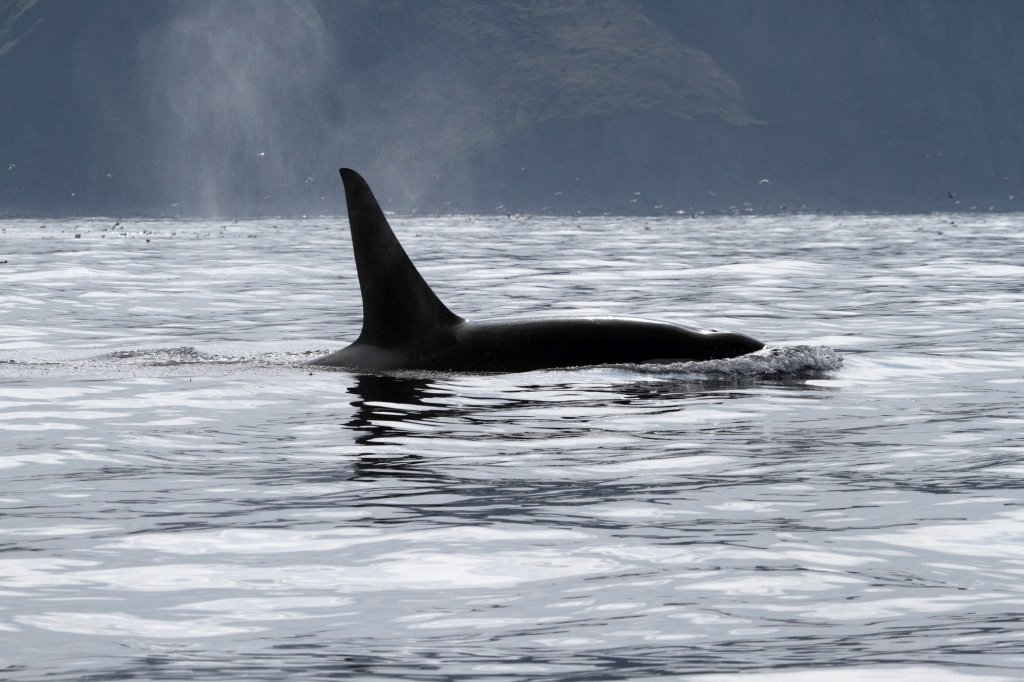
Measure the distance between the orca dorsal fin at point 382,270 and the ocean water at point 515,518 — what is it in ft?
2.26

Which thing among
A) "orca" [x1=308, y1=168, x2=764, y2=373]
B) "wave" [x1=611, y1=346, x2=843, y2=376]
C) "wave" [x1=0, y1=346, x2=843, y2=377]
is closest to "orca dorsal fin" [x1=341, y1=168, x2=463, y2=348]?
"orca" [x1=308, y1=168, x2=764, y2=373]

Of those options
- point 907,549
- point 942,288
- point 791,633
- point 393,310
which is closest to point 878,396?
point 393,310

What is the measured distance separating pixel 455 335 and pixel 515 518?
6661mm

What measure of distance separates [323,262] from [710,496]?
132ft

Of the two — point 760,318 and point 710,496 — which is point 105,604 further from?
point 760,318

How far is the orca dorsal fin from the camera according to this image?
13.2 m

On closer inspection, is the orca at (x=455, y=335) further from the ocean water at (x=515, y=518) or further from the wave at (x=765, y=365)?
the ocean water at (x=515, y=518)

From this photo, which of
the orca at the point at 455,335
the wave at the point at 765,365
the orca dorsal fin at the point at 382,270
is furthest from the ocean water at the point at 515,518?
the orca dorsal fin at the point at 382,270

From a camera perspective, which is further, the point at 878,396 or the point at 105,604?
the point at 878,396

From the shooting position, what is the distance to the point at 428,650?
5.14 meters

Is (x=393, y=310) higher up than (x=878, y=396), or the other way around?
(x=393, y=310)

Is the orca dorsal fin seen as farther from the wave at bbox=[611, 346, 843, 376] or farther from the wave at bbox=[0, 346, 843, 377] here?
the wave at bbox=[611, 346, 843, 376]

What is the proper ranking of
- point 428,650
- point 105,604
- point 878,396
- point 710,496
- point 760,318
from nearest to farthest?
point 428,650, point 105,604, point 710,496, point 878,396, point 760,318

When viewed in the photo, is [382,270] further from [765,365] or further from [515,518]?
[515,518]
